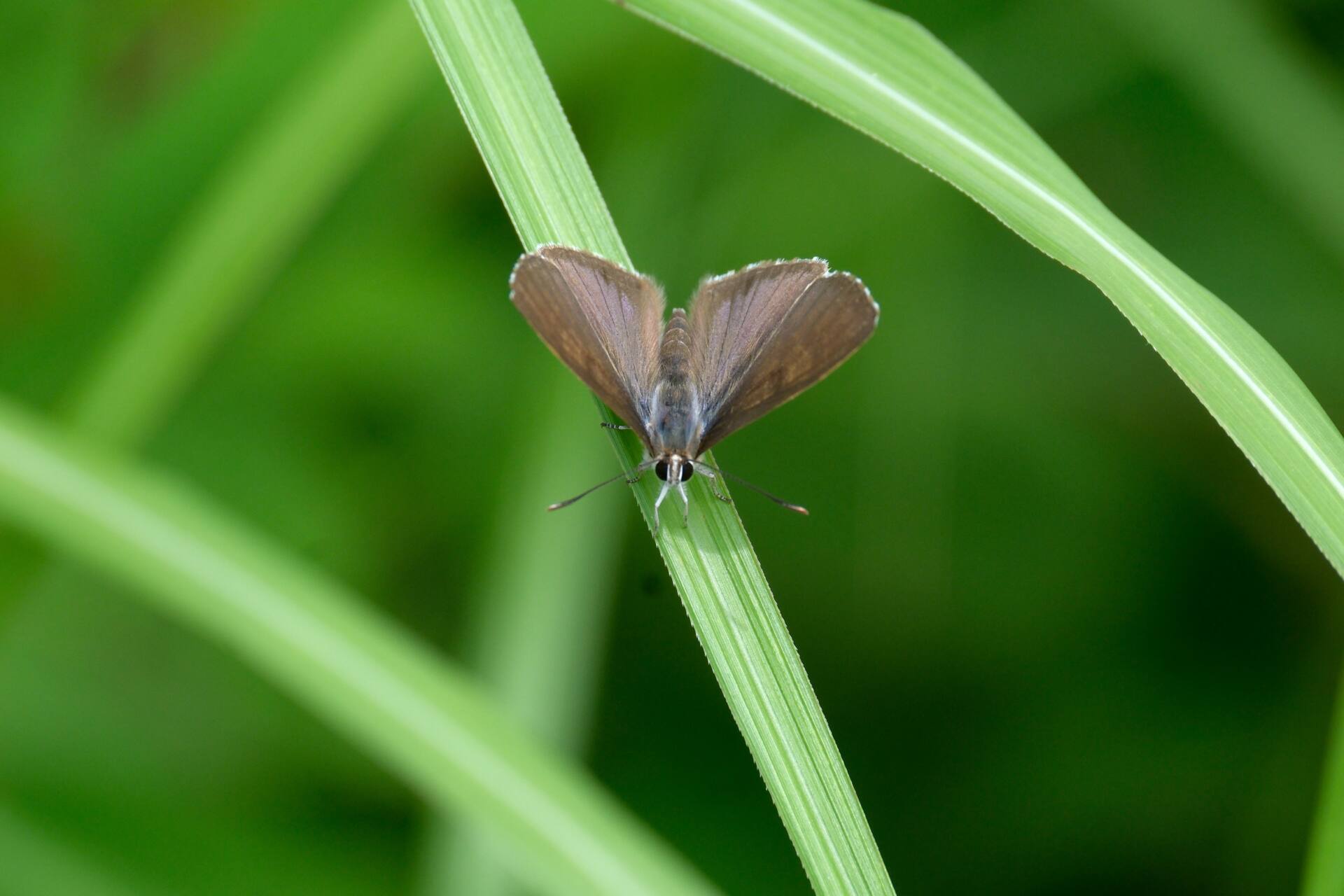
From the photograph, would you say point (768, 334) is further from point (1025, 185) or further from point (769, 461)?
point (769, 461)

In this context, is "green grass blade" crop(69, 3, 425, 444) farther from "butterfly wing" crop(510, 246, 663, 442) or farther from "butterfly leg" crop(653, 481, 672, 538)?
"butterfly leg" crop(653, 481, 672, 538)

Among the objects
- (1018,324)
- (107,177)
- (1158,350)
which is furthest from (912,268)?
(107,177)

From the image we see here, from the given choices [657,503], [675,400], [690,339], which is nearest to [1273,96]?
[690,339]

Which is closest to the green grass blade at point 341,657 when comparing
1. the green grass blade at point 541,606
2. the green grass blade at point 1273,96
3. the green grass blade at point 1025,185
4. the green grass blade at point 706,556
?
the green grass blade at point 706,556

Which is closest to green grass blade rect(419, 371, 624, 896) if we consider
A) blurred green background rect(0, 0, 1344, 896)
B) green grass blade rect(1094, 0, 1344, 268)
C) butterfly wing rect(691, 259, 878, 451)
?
blurred green background rect(0, 0, 1344, 896)

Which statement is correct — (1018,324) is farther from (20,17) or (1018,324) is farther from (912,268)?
(20,17)

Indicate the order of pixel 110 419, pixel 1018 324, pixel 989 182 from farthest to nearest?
pixel 1018 324
pixel 110 419
pixel 989 182
